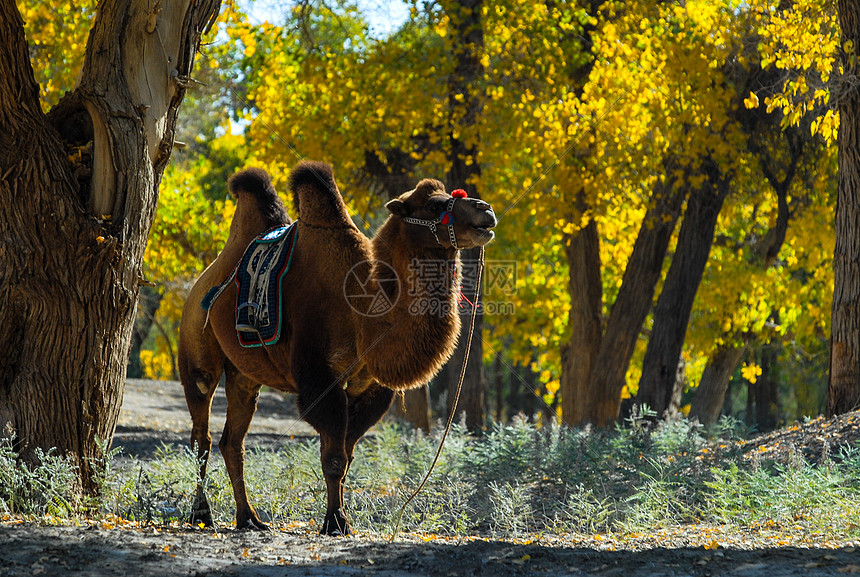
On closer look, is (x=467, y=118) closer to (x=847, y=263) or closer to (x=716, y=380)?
(x=847, y=263)

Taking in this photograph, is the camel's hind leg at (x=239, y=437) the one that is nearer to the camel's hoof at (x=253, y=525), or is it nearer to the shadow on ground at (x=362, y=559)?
the camel's hoof at (x=253, y=525)

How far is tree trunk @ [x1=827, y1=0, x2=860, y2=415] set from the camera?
8945mm

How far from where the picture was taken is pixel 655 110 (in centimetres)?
1196

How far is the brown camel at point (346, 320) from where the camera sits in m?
5.85

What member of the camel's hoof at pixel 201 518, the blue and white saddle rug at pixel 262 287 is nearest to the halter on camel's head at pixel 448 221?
the blue and white saddle rug at pixel 262 287

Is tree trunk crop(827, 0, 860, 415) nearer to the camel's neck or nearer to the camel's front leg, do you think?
the camel's neck

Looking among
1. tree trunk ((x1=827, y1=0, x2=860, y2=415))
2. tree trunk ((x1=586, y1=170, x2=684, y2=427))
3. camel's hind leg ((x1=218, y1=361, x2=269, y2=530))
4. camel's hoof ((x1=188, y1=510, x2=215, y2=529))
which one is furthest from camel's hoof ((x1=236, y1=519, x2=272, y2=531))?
tree trunk ((x1=586, y1=170, x2=684, y2=427))

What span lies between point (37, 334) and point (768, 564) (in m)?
4.47

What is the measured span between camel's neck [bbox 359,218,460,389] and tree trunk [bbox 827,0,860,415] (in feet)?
16.3

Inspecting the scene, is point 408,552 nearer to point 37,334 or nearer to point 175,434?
point 37,334

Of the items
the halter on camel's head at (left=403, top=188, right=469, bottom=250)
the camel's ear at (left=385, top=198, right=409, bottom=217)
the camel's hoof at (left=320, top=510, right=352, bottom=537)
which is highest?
the camel's ear at (left=385, top=198, right=409, bottom=217)

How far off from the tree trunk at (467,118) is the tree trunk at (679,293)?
2.58 metres

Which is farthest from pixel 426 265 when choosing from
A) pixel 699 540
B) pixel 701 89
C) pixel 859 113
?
pixel 701 89

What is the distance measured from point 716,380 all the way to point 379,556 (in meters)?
15.9
